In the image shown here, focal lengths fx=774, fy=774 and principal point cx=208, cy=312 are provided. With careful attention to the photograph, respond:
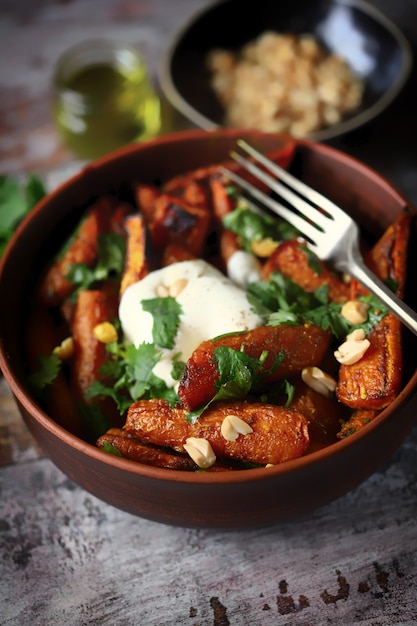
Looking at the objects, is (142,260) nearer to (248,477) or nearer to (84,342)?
(84,342)

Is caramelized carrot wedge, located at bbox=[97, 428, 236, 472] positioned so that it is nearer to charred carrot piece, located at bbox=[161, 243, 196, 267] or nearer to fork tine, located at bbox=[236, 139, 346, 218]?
charred carrot piece, located at bbox=[161, 243, 196, 267]

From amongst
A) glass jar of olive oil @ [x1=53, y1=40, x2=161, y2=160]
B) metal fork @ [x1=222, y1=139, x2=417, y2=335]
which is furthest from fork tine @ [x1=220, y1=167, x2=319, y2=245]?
glass jar of olive oil @ [x1=53, y1=40, x2=161, y2=160]

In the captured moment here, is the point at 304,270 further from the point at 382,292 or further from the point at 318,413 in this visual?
the point at 318,413

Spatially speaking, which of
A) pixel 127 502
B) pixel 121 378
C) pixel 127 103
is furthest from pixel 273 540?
pixel 127 103

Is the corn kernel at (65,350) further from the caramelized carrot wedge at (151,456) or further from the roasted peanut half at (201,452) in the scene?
the roasted peanut half at (201,452)

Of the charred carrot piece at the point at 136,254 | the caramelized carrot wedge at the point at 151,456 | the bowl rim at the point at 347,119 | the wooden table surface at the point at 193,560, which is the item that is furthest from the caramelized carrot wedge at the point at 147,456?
the bowl rim at the point at 347,119
